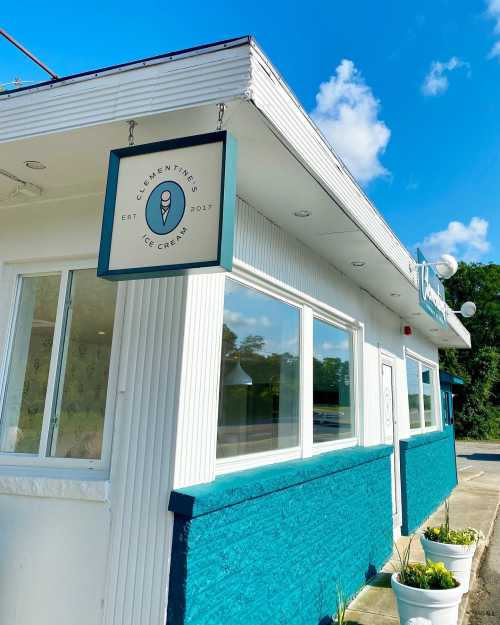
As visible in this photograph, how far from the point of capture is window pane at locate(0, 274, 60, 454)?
2971mm

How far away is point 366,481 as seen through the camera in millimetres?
4691

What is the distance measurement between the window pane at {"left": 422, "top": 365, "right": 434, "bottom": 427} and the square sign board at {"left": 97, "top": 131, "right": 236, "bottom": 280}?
7.89 meters

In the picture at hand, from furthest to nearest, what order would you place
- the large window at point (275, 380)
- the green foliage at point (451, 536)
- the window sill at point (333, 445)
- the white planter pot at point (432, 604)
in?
the green foliage at point (451, 536)
the window sill at point (333, 445)
the white planter pot at point (432, 604)
the large window at point (275, 380)

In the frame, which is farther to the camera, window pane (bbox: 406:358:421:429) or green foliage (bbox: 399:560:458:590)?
window pane (bbox: 406:358:421:429)

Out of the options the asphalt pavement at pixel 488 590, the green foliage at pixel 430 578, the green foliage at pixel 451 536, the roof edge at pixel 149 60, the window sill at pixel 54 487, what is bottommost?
the asphalt pavement at pixel 488 590

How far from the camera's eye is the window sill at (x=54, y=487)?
2.42 m

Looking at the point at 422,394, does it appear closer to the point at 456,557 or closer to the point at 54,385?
the point at 456,557

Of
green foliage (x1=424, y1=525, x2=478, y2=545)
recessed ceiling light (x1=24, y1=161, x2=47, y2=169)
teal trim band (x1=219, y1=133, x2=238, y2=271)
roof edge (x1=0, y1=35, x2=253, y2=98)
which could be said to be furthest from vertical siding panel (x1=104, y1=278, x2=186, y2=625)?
green foliage (x1=424, y1=525, x2=478, y2=545)

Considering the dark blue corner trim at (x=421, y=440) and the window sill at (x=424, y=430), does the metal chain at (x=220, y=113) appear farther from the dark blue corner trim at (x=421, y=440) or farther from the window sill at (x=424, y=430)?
the window sill at (x=424, y=430)

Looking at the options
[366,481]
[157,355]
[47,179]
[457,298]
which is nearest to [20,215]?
[47,179]

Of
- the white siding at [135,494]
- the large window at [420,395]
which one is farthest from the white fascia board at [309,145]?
the large window at [420,395]

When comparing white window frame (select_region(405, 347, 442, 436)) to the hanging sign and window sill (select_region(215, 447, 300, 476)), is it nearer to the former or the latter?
the hanging sign

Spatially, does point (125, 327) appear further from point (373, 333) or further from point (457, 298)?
point (457, 298)

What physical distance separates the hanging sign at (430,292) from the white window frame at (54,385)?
3.89 meters
